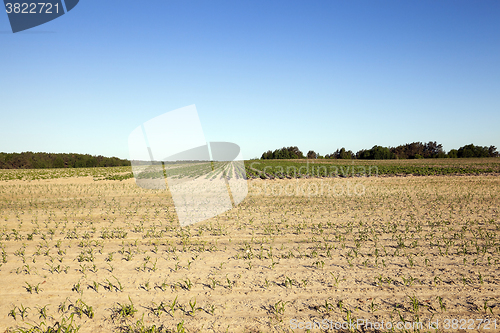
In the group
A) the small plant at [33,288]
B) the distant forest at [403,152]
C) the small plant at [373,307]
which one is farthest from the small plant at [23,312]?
the distant forest at [403,152]

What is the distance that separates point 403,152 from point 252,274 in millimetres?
132478

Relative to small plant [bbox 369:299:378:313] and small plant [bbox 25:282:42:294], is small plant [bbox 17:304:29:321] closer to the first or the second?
small plant [bbox 25:282:42:294]

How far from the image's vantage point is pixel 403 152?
115m

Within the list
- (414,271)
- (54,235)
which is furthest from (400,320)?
(54,235)

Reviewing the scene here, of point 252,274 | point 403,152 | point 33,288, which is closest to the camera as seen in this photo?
point 33,288

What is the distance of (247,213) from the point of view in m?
10.9

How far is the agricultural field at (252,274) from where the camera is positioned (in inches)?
147

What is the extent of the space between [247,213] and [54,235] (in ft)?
23.3

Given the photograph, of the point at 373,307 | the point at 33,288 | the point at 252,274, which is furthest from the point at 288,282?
the point at 33,288

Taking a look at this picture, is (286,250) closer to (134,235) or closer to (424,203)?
(134,235)

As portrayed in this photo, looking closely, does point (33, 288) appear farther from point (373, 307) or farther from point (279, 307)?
point (373, 307)

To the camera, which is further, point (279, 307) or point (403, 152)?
point (403, 152)

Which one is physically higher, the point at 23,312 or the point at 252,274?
the point at 23,312

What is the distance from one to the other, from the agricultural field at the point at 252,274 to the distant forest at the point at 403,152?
108237 mm
